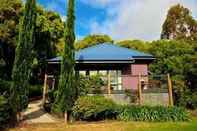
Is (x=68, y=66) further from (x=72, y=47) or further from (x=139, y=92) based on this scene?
(x=139, y=92)

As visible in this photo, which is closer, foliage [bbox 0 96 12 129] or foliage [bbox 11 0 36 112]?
foliage [bbox 0 96 12 129]

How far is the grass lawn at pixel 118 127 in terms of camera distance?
18.0 metres

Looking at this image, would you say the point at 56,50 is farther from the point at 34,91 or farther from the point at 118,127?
the point at 118,127

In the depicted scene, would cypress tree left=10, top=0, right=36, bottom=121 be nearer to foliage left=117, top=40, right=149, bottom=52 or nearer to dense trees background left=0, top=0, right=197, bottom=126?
dense trees background left=0, top=0, right=197, bottom=126

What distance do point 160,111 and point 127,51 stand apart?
388 inches

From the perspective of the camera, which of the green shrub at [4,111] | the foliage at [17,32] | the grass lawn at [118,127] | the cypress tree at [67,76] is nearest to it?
the grass lawn at [118,127]

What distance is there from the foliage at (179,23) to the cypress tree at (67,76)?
107 ft

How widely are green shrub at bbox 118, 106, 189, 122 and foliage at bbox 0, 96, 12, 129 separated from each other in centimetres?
575

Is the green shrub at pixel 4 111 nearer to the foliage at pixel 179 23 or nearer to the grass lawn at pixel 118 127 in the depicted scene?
the grass lawn at pixel 118 127

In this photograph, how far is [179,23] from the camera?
2092 inches

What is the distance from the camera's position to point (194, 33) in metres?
51.6

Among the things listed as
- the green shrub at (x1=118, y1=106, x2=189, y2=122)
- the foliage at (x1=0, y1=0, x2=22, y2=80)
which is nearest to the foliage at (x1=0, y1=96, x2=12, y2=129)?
the green shrub at (x1=118, y1=106, x2=189, y2=122)

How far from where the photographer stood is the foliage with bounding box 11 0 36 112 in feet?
63.8

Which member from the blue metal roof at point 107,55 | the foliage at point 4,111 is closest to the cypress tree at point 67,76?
the foliage at point 4,111
